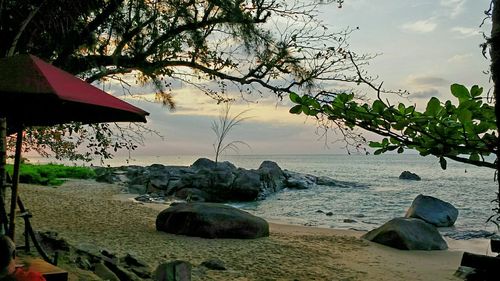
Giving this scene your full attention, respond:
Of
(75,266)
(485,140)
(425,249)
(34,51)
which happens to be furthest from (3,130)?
(425,249)

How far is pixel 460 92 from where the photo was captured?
1325mm

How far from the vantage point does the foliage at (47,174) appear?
922 inches

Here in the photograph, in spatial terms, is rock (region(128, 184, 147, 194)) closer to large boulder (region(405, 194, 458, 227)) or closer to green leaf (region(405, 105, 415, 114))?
large boulder (region(405, 194, 458, 227))

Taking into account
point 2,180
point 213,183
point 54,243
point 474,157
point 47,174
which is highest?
point 474,157

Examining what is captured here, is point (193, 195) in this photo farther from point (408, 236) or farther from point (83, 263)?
point (83, 263)

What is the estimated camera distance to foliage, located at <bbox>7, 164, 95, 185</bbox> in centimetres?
2341

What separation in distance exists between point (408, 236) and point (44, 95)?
9638 millimetres

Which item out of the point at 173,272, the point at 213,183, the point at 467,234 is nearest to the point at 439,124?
the point at 173,272

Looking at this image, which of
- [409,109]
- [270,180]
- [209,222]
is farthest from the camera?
[270,180]

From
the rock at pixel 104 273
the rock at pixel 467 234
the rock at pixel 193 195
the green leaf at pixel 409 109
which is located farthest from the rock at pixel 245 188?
the green leaf at pixel 409 109

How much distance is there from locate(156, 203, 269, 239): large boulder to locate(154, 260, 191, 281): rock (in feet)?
14.1

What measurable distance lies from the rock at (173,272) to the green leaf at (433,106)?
486cm

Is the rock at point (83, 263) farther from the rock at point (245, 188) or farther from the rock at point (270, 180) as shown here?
the rock at point (270, 180)

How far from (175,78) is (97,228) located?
353 centimetres
